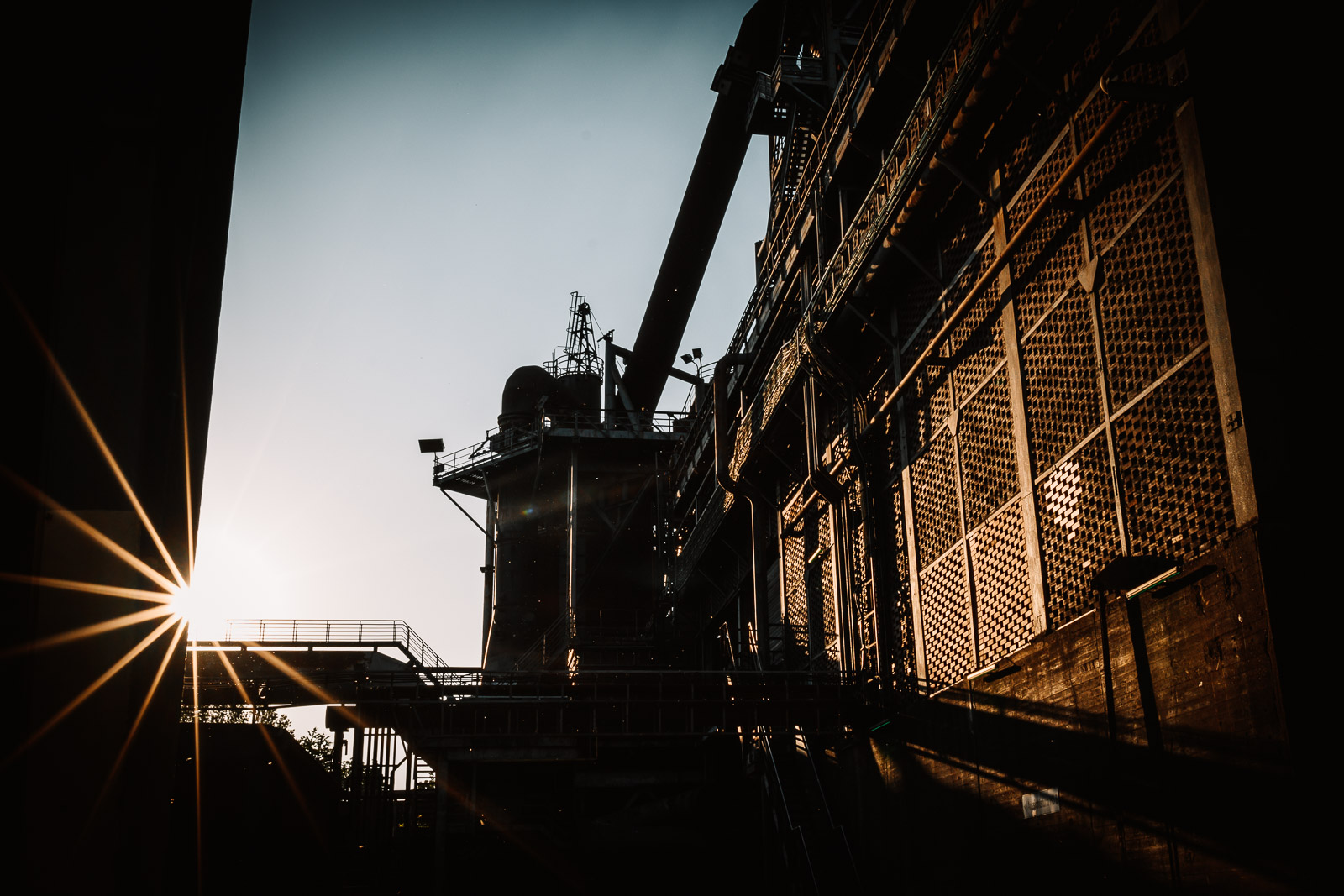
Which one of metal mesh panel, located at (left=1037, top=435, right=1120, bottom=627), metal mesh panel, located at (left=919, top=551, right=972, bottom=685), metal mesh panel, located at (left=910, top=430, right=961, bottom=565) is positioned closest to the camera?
metal mesh panel, located at (left=1037, top=435, right=1120, bottom=627)

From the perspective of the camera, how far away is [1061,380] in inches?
457

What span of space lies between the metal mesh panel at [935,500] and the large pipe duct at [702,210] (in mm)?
15459

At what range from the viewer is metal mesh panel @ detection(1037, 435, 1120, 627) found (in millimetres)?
10570

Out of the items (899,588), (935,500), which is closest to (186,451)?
(935,500)

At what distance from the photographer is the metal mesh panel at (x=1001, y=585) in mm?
12281

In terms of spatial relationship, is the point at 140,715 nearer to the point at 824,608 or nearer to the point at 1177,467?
the point at 1177,467

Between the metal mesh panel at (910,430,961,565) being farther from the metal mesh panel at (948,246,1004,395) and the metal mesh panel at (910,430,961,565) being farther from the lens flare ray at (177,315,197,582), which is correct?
the lens flare ray at (177,315,197,582)

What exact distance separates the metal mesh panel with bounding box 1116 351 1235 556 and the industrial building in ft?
0.13

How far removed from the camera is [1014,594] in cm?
1241

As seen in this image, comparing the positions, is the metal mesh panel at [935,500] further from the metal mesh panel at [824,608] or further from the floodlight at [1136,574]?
the floodlight at [1136,574]

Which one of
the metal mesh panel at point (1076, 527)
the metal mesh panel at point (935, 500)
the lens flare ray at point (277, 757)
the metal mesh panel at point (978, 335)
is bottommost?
the lens flare ray at point (277, 757)

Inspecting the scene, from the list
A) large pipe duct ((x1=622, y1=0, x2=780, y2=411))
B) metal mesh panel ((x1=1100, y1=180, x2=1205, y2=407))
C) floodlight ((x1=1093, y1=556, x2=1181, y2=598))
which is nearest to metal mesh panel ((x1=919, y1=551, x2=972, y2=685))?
floodlight ((x1=1093, y1=556, x2=1181, y2=598))

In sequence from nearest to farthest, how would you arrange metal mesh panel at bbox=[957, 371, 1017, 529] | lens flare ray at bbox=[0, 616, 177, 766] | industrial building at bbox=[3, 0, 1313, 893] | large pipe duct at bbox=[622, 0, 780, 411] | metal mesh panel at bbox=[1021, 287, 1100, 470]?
lens flare ray at bbox=[0, 616, 177, 766] → industrial building at bbox=[3, 0, 1313, 893] → metal mesh panel at bbox=[1021, 287, 1100, 470] → metal mesh panel at bbox=[957, 371, 1017, 529] → large pipe duct at bbox=[622, 0, 780, 411]

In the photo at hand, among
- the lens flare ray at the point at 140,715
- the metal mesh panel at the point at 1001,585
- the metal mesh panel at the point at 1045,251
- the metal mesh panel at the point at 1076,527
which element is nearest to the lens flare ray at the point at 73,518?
the lens flare ray at the point at 140,715
